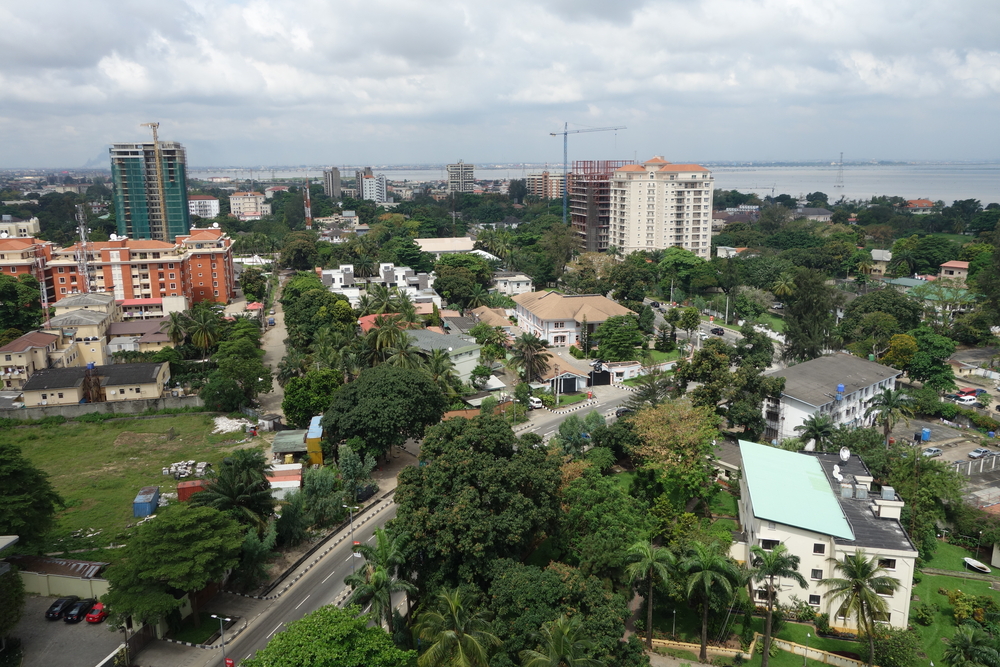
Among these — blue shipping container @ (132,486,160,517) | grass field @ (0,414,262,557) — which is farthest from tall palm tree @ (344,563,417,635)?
blue shipping container @ (132,486,160,517)

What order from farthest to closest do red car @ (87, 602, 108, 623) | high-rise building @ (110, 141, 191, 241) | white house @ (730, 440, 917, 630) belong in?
high-rise building @ (110, 141, 191, 241), white house @ (730, 440, 917, 630), red car @ (87, 602, 108, 623)

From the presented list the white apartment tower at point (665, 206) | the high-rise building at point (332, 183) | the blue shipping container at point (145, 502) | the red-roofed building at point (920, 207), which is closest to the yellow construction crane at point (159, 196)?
the white apartment tower at point (665, 206)

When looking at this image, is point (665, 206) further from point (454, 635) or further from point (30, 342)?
point (454, 635)

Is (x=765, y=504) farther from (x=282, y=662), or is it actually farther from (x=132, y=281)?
(x=132, y=281)

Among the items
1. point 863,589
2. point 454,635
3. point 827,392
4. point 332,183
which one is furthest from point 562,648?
point 332,183

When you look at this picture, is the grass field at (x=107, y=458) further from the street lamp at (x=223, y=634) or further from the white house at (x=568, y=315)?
the white house at (x=568, y=315)

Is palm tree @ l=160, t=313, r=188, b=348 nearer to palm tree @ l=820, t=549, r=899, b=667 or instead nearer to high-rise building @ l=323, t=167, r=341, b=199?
palm tree @ l=820, t=549, r=899, b=667
